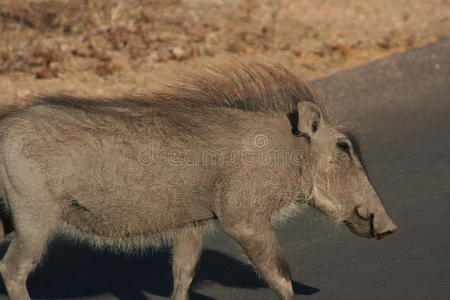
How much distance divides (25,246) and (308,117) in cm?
163

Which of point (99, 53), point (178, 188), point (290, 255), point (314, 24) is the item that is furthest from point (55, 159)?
point (314, 24)

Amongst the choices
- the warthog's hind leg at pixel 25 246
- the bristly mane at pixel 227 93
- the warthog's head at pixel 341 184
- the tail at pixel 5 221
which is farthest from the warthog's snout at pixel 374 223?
the tail at pixel 5 221

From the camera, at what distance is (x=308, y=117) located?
4.93 metres

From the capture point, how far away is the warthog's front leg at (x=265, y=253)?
15.7ft

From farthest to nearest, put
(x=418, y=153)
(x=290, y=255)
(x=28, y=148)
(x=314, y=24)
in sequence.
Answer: (x=314, y=24) < (x=418, y=153) < (x=290, y=255) < (x=28, y=148)

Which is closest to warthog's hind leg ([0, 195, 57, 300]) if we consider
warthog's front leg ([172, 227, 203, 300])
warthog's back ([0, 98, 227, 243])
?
warthog's back ([0, 98, 227, 243])

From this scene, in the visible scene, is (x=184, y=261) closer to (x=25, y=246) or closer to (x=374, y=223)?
(x=25, y=246)

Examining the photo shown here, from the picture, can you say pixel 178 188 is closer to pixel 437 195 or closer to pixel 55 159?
pixel 55 159

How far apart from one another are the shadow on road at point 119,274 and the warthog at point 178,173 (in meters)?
0.46

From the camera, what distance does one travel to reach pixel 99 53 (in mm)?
10195

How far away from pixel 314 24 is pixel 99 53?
289 cm

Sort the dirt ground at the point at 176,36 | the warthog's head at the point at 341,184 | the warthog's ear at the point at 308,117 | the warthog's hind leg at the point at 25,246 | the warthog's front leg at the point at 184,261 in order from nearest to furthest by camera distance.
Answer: the warthog's hind leg at the point at 25,246, the warthog's ear at the point at 308,117, the warthog's head at the point at 341,184, the warthog's front leg at the point at 184,261, the dirt ground at the point at 176,36

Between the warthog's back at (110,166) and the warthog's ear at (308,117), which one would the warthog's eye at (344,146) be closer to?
the warthog's ear at (308,117)

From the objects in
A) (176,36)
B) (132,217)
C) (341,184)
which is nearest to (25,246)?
(132,217)
